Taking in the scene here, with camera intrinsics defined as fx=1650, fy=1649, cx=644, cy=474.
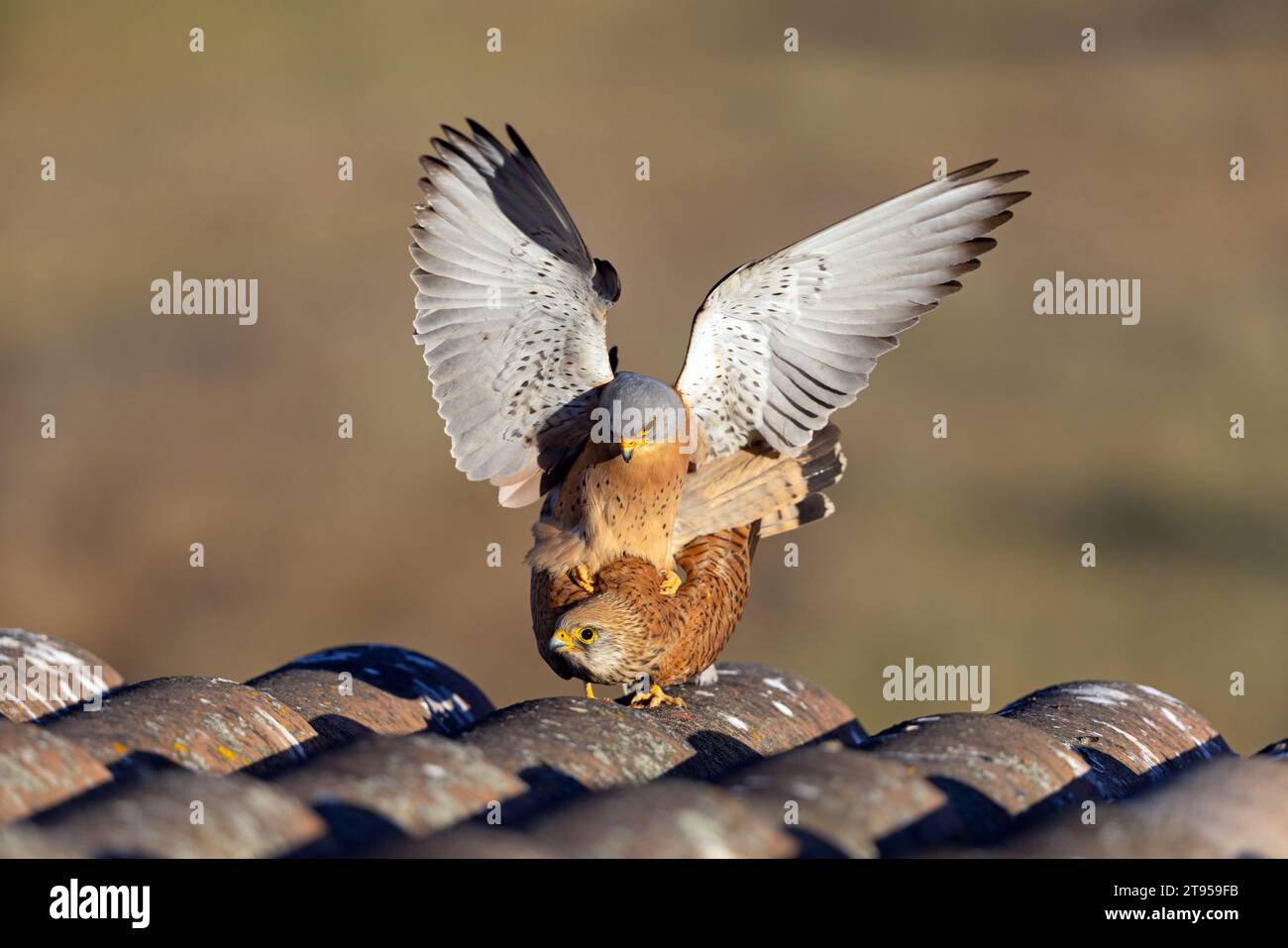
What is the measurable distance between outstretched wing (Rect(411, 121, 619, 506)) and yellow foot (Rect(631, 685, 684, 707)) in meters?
0.93

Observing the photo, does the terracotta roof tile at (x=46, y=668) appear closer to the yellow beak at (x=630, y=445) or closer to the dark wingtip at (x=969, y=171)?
the yellow beak at (x=630, y=445)

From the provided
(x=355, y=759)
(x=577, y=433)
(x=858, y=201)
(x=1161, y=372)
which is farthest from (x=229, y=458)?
(x=355, y=759)

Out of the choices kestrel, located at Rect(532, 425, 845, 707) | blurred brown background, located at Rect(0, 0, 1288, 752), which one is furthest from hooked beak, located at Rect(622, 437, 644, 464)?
blurred brown background, located at Rect(0, 0, 1288, 752)

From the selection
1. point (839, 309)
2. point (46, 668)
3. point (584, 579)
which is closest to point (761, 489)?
point (839, 309)

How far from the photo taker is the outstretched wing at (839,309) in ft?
19.2

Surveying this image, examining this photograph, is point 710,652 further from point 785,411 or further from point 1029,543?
point 1029,543

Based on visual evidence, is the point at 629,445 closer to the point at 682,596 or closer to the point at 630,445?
the point at 630,445

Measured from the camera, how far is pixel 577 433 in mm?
5996

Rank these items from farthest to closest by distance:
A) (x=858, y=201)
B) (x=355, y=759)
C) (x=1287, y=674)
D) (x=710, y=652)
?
(x=858, y=201) < (x=1287, y=674) < (x=710, y=652) < (x=355, y=759)

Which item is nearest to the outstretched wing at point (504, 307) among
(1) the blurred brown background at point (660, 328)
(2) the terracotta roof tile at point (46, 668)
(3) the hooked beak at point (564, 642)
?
(3) the hooked beak at point (564, 642)

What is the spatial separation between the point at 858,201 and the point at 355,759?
20386mm

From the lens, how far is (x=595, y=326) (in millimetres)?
5855

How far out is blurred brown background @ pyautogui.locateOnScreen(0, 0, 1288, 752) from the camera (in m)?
20.6

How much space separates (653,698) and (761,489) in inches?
38.5
